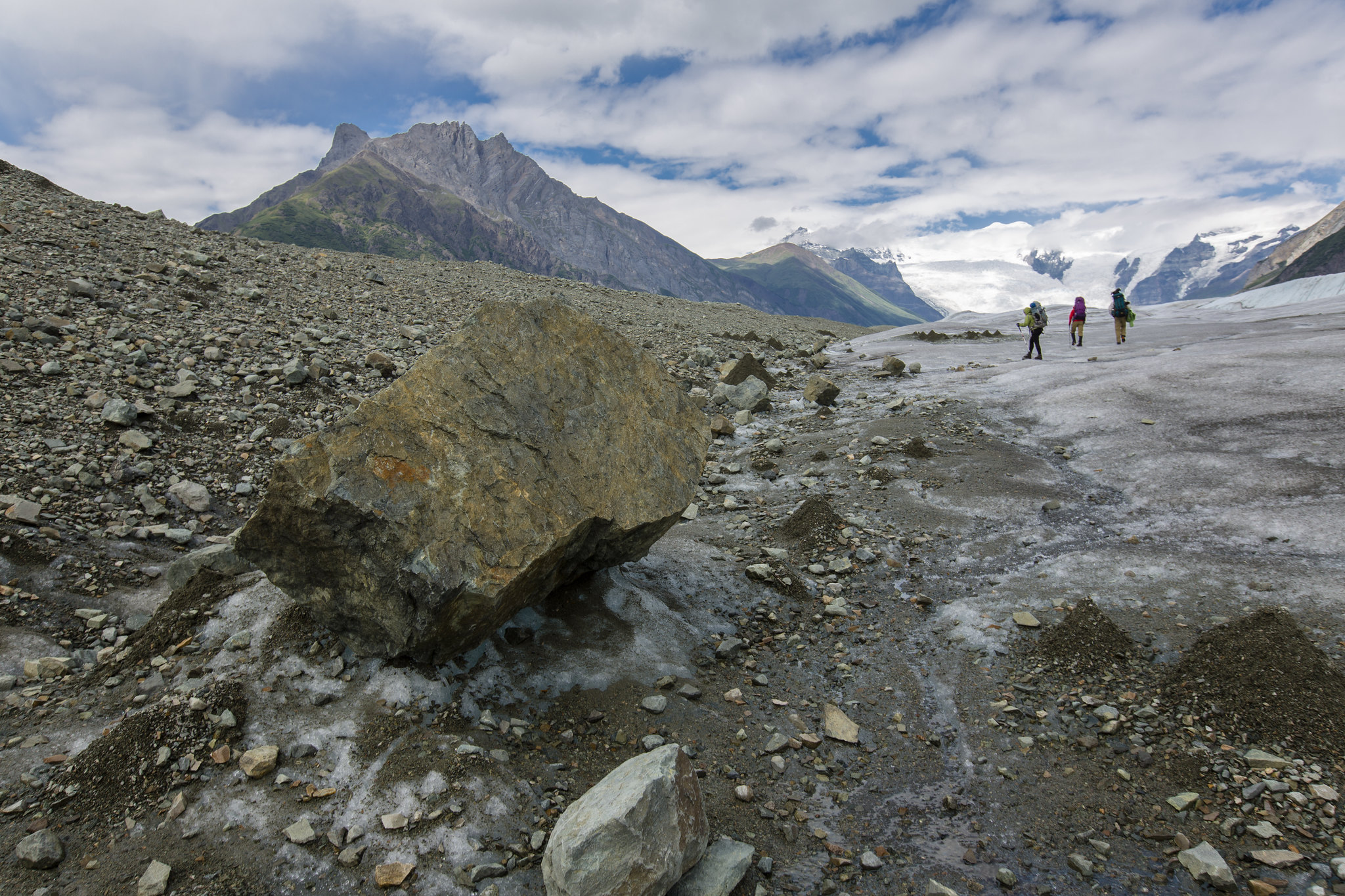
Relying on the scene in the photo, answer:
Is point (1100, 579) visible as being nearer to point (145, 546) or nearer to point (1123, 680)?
point (1123, 680)

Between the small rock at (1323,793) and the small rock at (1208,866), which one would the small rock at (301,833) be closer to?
the small rock at (1208,866)

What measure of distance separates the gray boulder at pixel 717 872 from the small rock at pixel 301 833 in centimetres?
260

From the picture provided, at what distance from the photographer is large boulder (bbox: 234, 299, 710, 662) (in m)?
5.74

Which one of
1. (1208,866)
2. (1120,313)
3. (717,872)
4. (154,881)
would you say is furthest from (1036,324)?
(154,881)

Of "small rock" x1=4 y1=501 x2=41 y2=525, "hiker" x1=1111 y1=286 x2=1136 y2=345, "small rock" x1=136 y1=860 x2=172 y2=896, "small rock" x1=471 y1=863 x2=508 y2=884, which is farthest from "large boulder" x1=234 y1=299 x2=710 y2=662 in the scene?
"hiker" x1=1111 y1=286 x2=1136 y2=345

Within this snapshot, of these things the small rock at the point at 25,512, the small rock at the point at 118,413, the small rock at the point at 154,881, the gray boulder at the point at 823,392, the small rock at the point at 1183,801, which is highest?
the small rock at the point at 118,413

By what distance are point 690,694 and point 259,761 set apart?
153 inches

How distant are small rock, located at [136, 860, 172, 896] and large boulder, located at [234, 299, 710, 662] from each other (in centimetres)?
212

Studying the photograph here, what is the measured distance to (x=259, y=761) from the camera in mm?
4906

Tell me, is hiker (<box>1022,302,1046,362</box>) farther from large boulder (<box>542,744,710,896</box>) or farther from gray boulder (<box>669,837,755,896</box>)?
large boulder (<box>542,744,710,896</box>)

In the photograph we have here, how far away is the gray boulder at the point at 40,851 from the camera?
3984mm

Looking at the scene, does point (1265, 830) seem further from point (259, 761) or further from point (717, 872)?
point (259, 761)

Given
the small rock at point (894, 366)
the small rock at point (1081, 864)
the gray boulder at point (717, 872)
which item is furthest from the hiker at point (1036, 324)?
the gray boulder at point (717, 872)

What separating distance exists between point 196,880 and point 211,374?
10.9 meters
